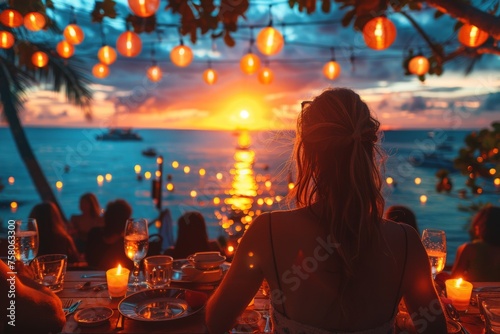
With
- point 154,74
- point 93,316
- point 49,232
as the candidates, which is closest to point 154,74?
point 154,74

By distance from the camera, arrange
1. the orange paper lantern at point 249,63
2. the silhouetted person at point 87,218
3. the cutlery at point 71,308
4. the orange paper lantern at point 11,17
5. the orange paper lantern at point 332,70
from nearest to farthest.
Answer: the cutlery at point 71,308, the orange paper lantern at point 11,17, the orange paper lantern at point 249,63, the silhouetted person at point 87,218, the orange paper lantern at point 332,70

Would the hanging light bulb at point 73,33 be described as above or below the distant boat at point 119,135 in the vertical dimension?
below

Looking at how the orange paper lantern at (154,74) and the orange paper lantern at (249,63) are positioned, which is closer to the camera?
the orange paper lantern at (249,63)

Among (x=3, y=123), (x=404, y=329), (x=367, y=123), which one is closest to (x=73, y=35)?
(x=367, y=123)

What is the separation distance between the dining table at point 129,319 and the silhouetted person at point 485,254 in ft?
2.25

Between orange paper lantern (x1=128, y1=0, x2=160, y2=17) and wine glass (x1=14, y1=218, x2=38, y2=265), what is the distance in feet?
5.28

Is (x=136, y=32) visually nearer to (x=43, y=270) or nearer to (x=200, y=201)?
(x=43, y=270)

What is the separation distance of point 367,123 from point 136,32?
113 inches

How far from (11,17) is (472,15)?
10.5 ft

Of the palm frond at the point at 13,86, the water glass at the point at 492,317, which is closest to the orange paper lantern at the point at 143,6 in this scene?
the water glass at the point at 492,317

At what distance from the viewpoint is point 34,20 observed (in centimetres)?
321

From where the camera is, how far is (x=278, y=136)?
149 cm

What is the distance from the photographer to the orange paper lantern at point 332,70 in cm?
504

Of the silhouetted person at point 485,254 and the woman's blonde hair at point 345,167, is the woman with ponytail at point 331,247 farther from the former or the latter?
the silhouetted person at point 485,254
